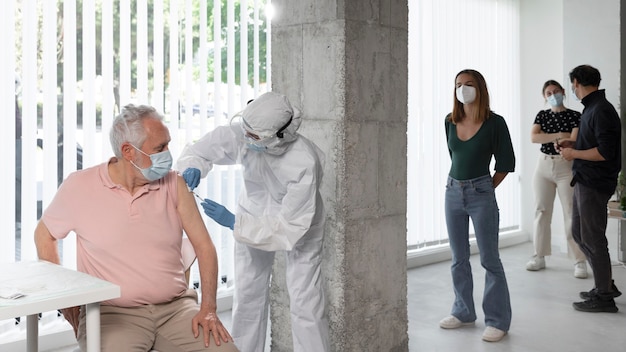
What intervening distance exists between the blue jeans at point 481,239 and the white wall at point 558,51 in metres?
2.62

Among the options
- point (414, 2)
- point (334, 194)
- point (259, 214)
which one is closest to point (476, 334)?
point (334, 194)

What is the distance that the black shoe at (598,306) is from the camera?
432 centimetres

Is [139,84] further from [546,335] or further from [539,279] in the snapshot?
[539,279]

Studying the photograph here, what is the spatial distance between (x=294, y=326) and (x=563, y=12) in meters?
4.25

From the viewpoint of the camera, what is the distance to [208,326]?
92.2 inches

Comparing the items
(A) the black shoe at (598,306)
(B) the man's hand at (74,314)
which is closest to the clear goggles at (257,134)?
(B) the man's hand at (74,314)

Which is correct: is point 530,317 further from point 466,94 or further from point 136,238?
point 136,238

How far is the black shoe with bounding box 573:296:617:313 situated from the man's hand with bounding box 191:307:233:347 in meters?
2.75

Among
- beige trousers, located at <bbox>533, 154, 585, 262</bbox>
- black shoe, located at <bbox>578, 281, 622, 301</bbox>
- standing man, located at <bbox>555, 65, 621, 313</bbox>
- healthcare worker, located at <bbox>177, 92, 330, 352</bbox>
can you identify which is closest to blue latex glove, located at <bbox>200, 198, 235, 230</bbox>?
healthcare worker, located at <bbox>177, 92, 330, 352</bbox>

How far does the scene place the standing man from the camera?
4.17 meters

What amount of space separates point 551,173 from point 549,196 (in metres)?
0.21

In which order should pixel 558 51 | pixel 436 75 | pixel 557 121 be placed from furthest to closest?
pixel 558 51 < pixel 436 75 < pixel 557 121

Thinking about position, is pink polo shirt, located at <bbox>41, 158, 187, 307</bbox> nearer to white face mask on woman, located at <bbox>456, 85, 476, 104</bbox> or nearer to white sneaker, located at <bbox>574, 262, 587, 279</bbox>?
white face mask on woman, located at <bbox>456, 85, 476, 104</bbox>

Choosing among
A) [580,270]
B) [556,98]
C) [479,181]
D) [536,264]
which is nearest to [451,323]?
[479,181]
